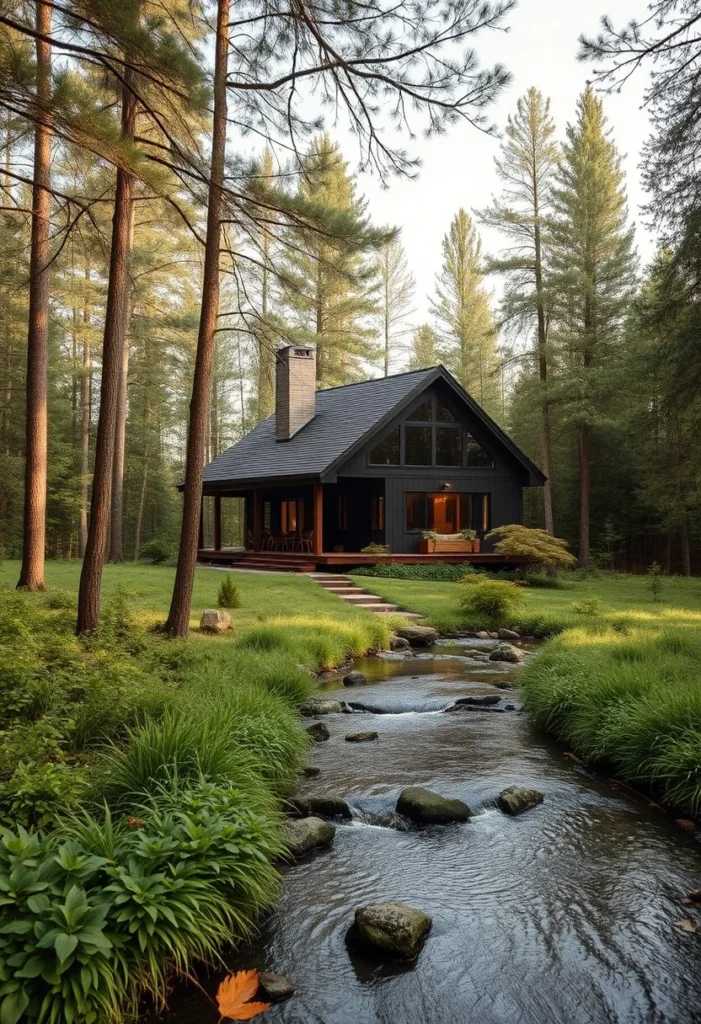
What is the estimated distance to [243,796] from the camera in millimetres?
4352

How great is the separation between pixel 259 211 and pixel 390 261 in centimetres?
2841

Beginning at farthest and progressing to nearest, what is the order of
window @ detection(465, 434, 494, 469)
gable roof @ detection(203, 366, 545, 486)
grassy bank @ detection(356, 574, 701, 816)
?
window @ detection(465, 434, 494, 469)
gable roof @ detection(203, 366, 545, 486)
grassy bank @ detection(356, 574, 701, 816)

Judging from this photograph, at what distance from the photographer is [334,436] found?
21.6m

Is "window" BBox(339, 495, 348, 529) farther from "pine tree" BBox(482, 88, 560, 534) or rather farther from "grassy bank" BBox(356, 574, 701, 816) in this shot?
"grassy bank" BBox(356, 574, 701, 816)

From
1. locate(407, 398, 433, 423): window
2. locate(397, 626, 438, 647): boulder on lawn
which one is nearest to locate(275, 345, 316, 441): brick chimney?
locate(407, 398, 433, 423): window

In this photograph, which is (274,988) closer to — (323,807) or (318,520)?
(323,807)

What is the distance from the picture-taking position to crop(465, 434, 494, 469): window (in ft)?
75.7

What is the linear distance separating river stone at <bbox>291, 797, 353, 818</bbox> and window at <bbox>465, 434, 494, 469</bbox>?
60.5ft

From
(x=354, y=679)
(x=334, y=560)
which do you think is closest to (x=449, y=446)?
(x=334, y=560)

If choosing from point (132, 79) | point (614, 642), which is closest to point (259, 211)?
point (132, 79)

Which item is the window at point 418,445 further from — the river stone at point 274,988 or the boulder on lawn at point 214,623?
the river stone at point 274,988

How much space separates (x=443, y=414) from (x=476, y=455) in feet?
5.62

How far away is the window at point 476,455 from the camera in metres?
23.1

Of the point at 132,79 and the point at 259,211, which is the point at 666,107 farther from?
the point at 132,79
